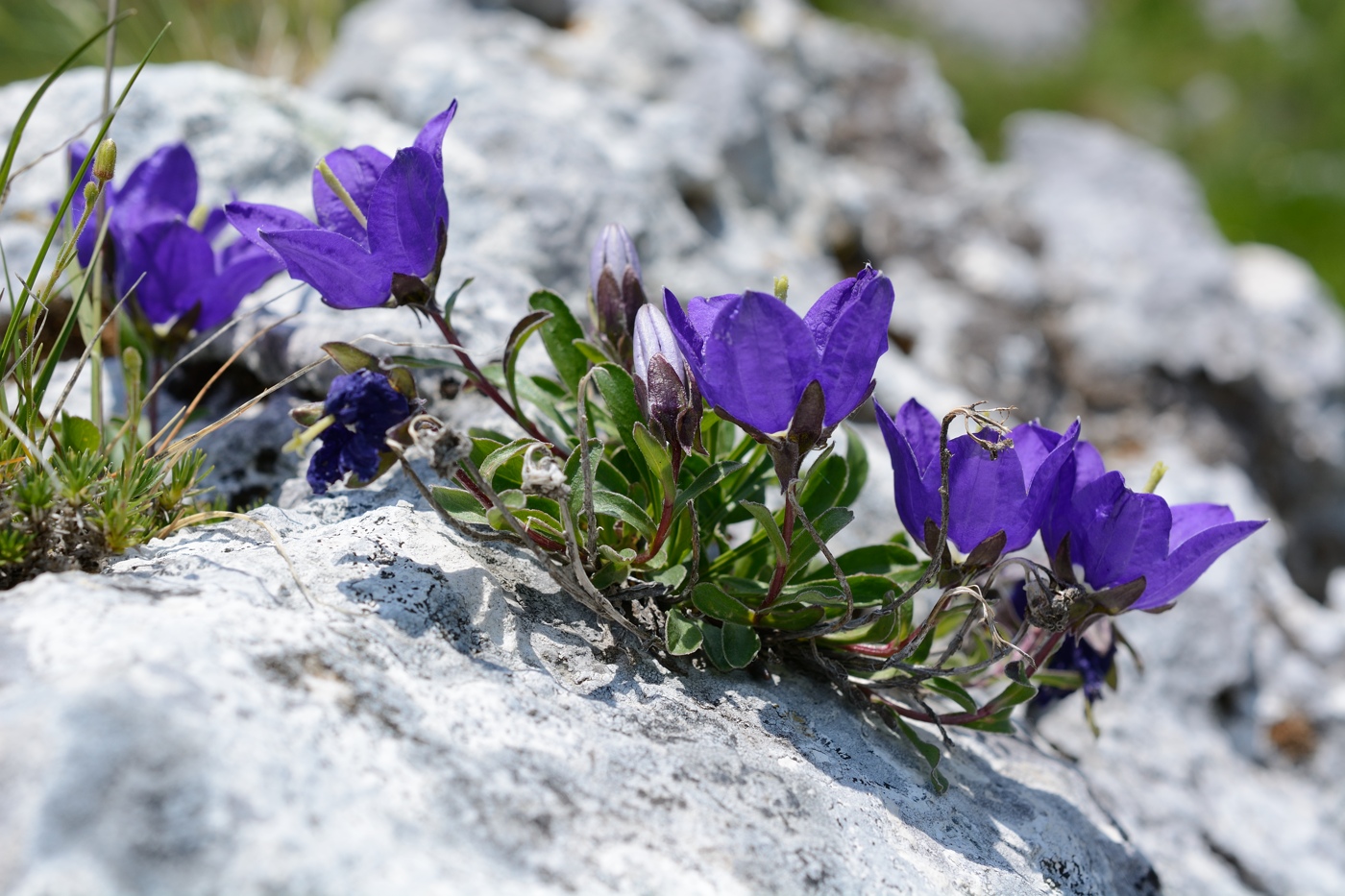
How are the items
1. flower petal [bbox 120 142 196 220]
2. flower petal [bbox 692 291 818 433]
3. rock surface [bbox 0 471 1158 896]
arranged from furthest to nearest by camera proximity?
1. flower petal [bbox 120 142 196 220]
2. flower petal [bbox 692 291 818 433]
3. rock surface [bbox 0 471 1158 896]

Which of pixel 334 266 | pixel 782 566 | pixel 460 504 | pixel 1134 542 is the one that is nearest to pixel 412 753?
pixel 460 504

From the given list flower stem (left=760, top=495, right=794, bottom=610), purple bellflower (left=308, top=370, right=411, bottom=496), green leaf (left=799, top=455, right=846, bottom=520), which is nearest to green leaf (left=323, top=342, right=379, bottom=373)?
purple bellflower (left=308, top=370, right=411, bottom=496)

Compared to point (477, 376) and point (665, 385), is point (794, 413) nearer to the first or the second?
point (665, 385)

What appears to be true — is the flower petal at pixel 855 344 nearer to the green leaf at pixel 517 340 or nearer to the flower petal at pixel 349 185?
the green leaf at pixel 517 340

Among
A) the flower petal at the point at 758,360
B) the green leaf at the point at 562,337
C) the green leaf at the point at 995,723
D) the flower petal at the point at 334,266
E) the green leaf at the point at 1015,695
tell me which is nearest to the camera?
the flower petal at the point at 758,360

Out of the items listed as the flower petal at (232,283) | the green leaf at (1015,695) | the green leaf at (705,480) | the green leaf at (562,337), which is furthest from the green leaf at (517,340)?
the green leaf at (1015,695)

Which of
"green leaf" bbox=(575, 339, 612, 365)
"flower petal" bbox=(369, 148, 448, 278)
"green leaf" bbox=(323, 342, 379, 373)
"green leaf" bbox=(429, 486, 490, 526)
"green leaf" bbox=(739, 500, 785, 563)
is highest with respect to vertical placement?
"flower petal" bbox=(369, 148, 448, 278)

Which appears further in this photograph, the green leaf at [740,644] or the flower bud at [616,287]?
the flower bud at [616,287]

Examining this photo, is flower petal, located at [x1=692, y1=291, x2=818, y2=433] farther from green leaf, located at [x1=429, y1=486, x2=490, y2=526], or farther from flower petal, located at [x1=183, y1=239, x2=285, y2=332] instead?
flower petal, located at [x1=183, y1=239, x2=285, y2=332]
